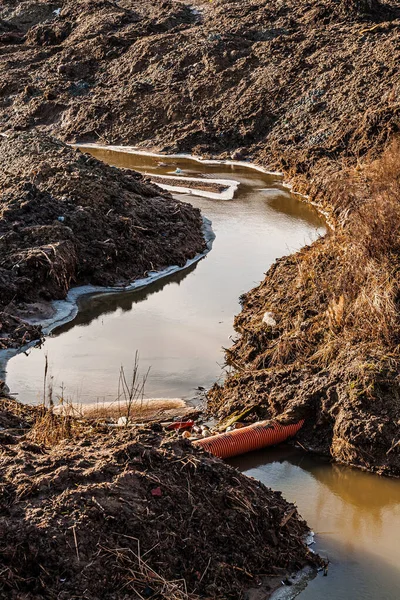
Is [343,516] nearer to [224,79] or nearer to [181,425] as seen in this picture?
[181,425]

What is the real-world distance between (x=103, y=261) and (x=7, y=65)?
862 inches

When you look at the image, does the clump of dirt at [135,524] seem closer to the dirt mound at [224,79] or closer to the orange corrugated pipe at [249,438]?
the orange corrugated pipe at [249,438]

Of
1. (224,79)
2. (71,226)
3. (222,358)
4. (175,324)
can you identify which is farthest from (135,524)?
A: (224,79)

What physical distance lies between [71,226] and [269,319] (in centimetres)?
461

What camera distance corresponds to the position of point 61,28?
33719mm

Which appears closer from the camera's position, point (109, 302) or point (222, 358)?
point (222, 358)

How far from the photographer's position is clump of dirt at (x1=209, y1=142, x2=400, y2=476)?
23.3ft

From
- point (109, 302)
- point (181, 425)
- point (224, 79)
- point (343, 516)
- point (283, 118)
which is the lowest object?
point (109, 302)

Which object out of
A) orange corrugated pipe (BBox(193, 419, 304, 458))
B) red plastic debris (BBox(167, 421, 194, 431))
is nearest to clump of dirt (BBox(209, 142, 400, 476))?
orange corrugated pipe (BBox(193, 419, 304, 458))

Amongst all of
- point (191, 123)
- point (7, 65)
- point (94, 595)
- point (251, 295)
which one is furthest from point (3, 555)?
point (7, 65)

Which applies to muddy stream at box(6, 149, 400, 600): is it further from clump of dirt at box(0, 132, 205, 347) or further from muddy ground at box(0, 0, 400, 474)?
clump of dirt at box(0, 132, 205, 347)

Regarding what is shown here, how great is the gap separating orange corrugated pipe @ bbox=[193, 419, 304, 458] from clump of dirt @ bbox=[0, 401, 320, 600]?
1.33m

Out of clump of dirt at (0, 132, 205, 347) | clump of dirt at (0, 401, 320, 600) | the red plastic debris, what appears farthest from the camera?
clump of dirt at (0, 132, 205, 347)

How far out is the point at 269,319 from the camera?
30.5 ft
